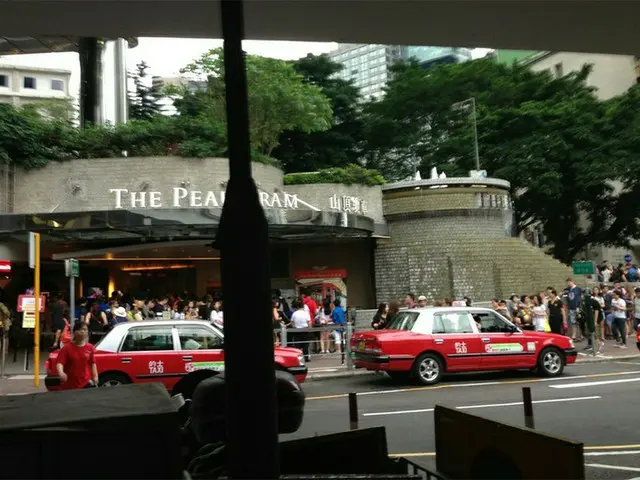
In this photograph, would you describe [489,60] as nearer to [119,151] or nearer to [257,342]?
[119,151]

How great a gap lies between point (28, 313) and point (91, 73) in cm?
1846

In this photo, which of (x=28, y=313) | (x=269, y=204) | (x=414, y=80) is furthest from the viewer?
(x=414, y=80)

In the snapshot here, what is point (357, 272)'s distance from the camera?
2869 cm

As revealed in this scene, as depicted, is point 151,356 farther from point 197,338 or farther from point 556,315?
point 556,315

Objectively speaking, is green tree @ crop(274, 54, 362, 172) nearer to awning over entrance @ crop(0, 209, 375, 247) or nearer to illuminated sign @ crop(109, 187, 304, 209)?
awning over entrance @ crop(0, 209, 375, 247)

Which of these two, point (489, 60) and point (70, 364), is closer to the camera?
point (70, 364)

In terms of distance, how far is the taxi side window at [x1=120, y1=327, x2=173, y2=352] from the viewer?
11438 millimetres

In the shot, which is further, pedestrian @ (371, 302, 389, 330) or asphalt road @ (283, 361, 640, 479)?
pedestrian @ (371, 302, 389, 330)

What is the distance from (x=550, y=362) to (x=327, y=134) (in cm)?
2899

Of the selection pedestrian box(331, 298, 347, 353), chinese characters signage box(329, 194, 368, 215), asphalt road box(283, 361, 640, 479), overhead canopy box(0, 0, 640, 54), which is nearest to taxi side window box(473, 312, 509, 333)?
asphalt road box(283, 361, 640, 479)

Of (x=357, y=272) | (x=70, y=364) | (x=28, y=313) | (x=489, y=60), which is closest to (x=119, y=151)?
(x=28, y=313)

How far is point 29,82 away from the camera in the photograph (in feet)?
278

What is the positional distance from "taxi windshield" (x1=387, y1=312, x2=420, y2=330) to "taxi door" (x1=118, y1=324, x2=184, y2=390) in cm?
465

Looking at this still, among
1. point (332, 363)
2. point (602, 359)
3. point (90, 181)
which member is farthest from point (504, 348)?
point (90, 181)
